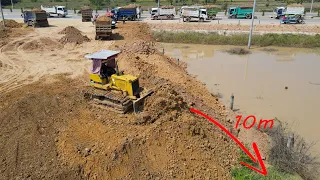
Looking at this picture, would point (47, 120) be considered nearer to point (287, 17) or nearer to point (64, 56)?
point (64, 56)

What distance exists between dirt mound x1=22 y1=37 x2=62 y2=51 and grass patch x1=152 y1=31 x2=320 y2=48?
11502 millimetres

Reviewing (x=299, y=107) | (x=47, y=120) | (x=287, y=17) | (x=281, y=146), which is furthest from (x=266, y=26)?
(x=47, y=120)

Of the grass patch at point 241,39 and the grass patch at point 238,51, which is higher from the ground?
the grass patch at point 241,39

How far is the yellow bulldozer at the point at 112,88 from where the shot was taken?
10594 mm

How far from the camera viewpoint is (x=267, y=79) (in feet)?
62.6

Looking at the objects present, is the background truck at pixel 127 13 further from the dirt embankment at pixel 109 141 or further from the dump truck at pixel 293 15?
→ the dirt embankment at pixel 109 141

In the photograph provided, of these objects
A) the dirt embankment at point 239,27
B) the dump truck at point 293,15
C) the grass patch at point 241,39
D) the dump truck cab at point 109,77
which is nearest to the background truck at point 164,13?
the dirt embankment at point 239,27

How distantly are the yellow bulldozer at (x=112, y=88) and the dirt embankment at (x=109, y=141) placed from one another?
36 cm

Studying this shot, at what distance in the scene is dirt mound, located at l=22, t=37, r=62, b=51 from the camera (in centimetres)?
2334

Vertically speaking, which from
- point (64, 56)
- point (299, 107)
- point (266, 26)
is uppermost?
point (266, 26)

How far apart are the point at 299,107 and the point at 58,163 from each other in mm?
12393

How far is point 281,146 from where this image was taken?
32.2 ft

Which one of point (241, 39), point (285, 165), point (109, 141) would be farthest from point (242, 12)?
point (109, 141)

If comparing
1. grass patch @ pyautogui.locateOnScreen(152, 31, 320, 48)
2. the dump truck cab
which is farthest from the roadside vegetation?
grass patch @ pyautogui.locateOnScreen(152, 31, 320, 48)
